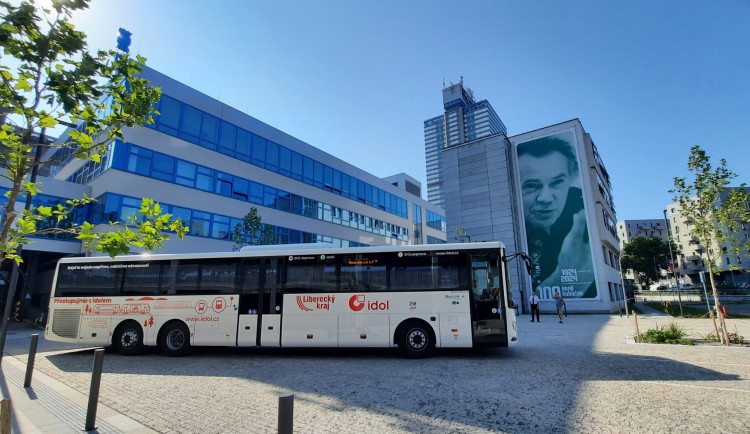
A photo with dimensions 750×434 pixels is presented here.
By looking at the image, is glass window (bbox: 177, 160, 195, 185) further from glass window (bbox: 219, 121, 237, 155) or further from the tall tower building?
the tall tower building

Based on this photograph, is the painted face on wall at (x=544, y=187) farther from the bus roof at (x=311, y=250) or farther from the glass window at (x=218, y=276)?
the glass window at (x=218, y=276)

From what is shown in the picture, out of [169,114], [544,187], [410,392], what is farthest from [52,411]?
[544,187]

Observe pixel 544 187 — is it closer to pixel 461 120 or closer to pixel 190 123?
pixel 190 123

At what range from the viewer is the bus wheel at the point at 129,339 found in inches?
457

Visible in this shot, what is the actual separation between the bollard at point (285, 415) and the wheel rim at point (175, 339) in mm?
10002

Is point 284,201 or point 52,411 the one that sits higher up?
point 284,201

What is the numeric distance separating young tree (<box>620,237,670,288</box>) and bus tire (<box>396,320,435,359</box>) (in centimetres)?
7843

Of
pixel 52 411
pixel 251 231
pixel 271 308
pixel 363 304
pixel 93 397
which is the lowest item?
pixel 52 411

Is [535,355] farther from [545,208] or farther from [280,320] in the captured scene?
[545,208]

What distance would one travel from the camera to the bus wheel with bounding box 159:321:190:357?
37.3 feet

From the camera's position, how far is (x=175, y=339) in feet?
37.9

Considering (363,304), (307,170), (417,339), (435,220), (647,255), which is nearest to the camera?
(417,339)

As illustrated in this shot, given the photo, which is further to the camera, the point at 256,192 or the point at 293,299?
the point at 256,192

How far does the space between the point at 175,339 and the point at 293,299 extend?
13.5 ft
